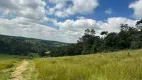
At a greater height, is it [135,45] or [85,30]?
[85,30]

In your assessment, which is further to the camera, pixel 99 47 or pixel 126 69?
pixel 99 47

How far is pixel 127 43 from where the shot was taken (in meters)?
76.9

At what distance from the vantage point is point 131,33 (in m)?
84.0

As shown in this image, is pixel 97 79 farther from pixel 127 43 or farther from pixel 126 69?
pixel 127 43

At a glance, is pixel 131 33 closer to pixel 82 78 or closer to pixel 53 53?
pixel 53 53

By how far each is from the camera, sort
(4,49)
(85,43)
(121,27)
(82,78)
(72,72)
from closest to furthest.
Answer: (82,78) < (72,72) < (121,27) < (85,43) < (4,49)

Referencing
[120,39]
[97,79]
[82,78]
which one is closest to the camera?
[97,79]

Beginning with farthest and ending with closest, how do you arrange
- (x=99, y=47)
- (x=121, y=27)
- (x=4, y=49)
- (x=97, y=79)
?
(x=4, y=49) → (x=121, y=27) → (x=99, y=47) → (x=97, y=79)

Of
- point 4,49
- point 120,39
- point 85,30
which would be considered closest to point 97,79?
point 120,39

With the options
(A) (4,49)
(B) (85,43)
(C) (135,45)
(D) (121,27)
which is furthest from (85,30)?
(A) (4,49)

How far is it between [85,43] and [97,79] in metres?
97.5

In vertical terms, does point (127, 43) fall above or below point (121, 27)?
below

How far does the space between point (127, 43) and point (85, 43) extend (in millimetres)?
29532

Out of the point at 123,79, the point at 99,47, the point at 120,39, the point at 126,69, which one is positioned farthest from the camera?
the point at 99,47
